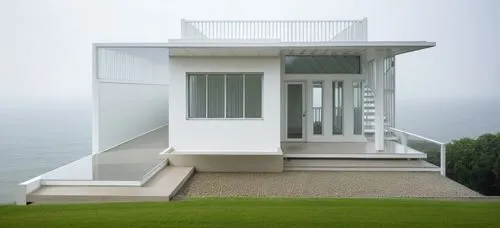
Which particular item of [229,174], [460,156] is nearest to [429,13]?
[460,156]

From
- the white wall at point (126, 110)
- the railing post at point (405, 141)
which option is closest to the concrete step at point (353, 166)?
the railing post at point (405, 141)

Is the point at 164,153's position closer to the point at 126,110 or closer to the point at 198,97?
the point at 198,97

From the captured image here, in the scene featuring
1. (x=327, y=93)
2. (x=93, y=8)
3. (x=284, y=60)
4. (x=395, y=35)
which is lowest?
(x=327, y=93)

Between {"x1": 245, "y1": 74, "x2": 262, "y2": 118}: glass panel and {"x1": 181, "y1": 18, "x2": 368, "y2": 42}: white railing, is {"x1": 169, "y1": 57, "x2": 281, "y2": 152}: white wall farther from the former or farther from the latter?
{"x1": 181, "y1": 18, "x2": 368, "y2": 42}: white railing

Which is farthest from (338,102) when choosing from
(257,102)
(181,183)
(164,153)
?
(181,183)

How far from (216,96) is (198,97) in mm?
481

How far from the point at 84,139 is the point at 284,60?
780 centimetres

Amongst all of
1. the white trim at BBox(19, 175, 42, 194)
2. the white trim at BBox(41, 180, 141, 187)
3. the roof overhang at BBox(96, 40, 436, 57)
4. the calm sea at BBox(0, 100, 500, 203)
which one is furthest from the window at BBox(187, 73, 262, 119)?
the white trim at BBox(19, 175, 42, 194)

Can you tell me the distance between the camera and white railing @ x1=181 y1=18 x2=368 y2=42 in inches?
668

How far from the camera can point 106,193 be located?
980 centimetres

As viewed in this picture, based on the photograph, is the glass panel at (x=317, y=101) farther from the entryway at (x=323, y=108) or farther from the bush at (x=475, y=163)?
the bush at (x=475, y=163)

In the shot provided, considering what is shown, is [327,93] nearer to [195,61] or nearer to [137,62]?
[195,61]

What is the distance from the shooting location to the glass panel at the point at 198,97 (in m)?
14.6

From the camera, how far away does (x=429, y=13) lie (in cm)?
3431
